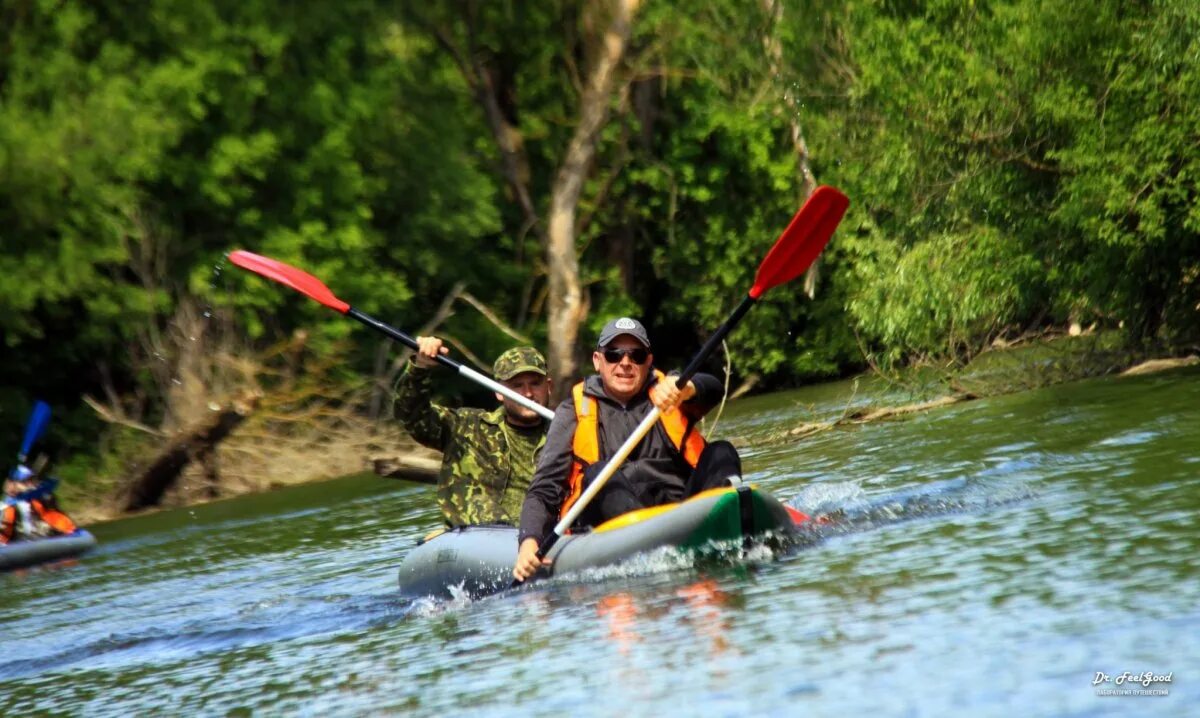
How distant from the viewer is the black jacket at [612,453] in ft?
27.9

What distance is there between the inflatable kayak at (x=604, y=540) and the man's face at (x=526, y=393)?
2.24 ft

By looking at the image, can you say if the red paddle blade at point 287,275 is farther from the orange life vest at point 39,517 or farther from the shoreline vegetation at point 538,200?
the orange life vest at point 39,517

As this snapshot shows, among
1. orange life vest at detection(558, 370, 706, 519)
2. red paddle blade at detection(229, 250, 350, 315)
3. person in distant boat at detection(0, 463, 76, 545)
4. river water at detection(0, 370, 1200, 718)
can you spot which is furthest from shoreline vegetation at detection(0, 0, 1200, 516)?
orange life vest at detection(558, 370, 706, 519)

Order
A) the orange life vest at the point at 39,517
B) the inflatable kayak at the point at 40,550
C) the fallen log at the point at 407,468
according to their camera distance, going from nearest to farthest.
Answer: the fallen log at the point at 407,468 < the inflatable kayak at the point at 40,550 < the orange life vest at the point at 39,517

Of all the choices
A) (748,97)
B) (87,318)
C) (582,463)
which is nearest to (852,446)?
(582,463)

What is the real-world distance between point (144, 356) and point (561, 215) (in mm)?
5596

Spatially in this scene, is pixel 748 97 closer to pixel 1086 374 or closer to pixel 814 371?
pixel 814 371

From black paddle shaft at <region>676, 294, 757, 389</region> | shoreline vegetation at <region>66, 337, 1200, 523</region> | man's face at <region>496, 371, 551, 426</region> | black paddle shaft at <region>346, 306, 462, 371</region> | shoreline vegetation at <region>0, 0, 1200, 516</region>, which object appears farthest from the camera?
shoreline vegetation at <region>66, 337, 1200, 523</region>

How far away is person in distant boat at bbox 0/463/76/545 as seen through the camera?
1666 cm

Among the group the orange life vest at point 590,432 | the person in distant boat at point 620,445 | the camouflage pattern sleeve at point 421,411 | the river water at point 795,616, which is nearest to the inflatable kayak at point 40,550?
the river water at point 795,616

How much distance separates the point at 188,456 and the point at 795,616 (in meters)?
13.9

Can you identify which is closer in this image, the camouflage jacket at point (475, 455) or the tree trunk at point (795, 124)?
the camouflage jacket at point (475, 455)

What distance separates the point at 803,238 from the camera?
9961 mm

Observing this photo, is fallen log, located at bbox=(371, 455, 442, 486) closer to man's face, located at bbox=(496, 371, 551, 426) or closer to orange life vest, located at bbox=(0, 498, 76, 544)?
man's face, located at bbox=(496, 371, 551, 426)
